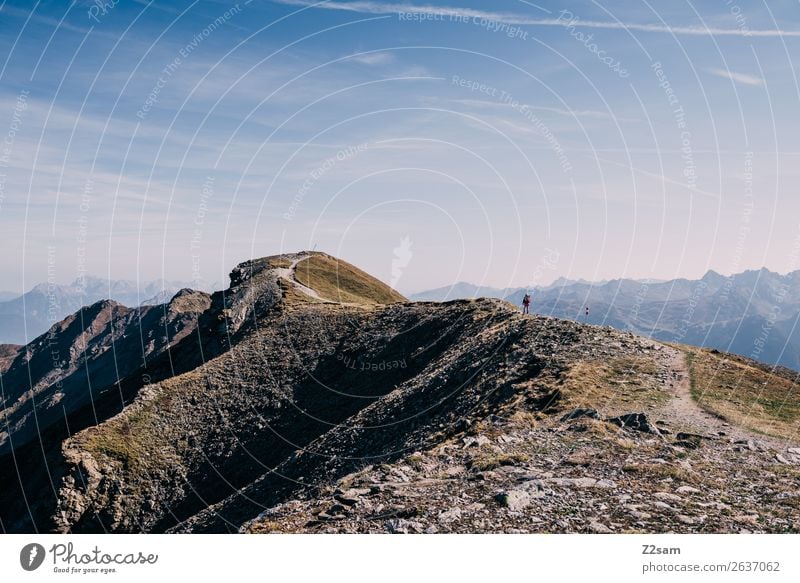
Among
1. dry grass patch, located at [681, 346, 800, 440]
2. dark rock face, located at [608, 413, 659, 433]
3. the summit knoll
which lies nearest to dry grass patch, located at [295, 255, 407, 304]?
the summit knoll

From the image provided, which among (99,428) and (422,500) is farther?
(99,428)

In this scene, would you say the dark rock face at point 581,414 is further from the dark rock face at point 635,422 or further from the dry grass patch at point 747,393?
the dry grass patch at point 747,393

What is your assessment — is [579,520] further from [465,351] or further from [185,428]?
[185,428]

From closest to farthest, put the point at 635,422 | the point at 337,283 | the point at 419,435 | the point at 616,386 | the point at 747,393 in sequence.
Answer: the point at 635,422 → the point at 747,393 → the point at 616,386 → the point at 419,435 → the point at 337,283

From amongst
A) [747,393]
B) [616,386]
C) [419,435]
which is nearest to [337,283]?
[419,435]

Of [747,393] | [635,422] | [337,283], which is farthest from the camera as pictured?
[337,283]

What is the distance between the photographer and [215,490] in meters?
56.4

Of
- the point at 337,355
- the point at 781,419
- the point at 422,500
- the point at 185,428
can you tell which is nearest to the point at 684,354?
the point at 781,419

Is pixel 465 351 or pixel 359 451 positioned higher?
pixel 465 351

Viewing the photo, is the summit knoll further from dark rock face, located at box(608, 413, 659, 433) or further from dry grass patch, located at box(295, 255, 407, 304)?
dry grass patch, located at box(295, 255, 407, 304)

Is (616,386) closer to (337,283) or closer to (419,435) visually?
(419,435)

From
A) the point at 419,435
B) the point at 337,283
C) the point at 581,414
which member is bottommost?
the point at 419,435

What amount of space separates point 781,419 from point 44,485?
255ft

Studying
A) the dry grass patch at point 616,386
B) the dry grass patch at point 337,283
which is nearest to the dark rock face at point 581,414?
the dry grass patch at point 616,386
